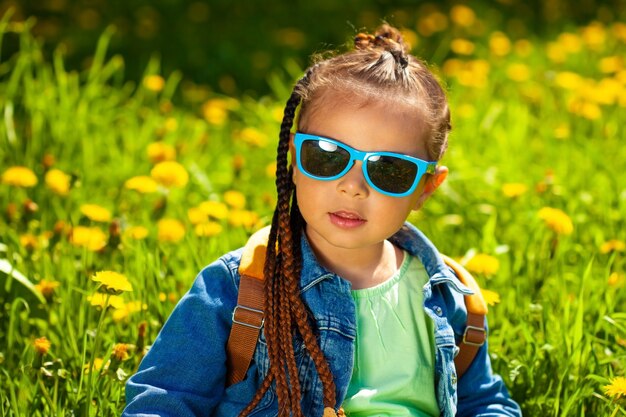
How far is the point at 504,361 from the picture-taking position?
2.29 meters

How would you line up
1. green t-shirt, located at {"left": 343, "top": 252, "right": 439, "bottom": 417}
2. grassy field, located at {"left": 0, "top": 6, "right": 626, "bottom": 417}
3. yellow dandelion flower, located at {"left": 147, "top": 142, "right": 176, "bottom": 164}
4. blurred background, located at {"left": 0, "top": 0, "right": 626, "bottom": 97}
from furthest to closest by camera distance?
blurred background, located at {"left": 0, "top": 0, "right": 626, "bottom": 97}, yellow dandelion flower, located at {"left": 147, "top": 142, "right": 176, "bottom": 164}, grassy field, located at {"left": 0, "top": 6, "right": 626, "bottom": 417}, green t-shirt, located at {"left": 343, "top": 252, "right": 439, "bottom": 417}

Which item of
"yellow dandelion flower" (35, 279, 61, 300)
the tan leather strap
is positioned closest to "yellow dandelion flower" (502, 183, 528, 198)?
the tan leather strap

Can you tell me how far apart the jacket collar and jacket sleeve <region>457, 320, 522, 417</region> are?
0.57ft

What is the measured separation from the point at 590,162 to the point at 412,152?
1.67 meters

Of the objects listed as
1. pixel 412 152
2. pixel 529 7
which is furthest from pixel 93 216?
pixel 529 7

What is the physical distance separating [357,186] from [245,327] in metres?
0.34

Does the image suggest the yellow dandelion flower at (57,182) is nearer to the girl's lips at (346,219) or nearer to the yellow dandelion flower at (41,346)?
the yellow dandelion flower at (41,346)

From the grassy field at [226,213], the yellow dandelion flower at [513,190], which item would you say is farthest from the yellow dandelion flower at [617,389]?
A: the yellow dandelion flower at [513,190]

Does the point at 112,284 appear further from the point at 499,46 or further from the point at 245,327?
the point at 499,46

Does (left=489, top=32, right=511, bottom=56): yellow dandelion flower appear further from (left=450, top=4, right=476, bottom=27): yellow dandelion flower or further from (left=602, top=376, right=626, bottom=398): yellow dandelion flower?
(left=602, top=376, right=626, bottom=398): yellow dandelion flower

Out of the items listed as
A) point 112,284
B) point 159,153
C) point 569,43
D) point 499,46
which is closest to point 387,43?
point 112,284

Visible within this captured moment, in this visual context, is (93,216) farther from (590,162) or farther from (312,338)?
(590,162)

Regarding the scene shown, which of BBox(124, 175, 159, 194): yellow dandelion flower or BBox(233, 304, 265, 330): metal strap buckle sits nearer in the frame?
BBox(233, 304, 265, 330): metal strap buckle

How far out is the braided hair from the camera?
1874 millimetres
